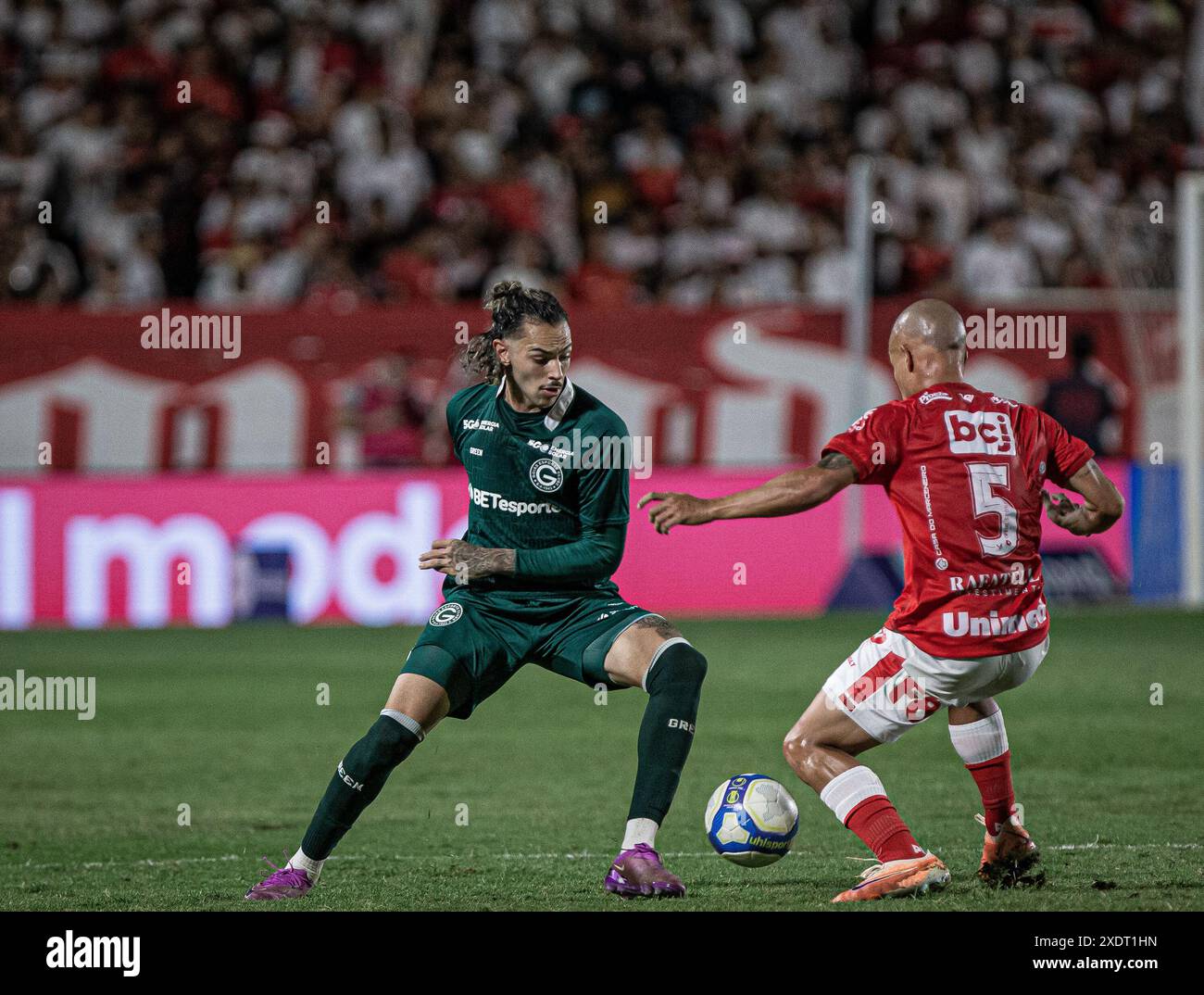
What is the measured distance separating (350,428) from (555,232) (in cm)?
332

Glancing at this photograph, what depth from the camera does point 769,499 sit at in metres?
5.52

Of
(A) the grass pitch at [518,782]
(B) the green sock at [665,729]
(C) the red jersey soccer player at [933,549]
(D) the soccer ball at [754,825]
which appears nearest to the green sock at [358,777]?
(A) the grass pitch at [518,782]

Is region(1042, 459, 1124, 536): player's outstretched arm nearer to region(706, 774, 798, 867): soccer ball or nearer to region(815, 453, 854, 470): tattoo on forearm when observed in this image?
region(815, 453, 854, 470): tattoo on forearm

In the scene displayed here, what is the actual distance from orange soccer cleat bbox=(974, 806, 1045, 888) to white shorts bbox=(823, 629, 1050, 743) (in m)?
0.51

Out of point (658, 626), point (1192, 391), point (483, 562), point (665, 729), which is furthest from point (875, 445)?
point (1192, 391)

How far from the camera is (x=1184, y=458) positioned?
15.9m

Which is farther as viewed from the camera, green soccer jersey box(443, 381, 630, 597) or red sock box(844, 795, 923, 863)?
green soccer jersey box(443, 381, 630, 597)

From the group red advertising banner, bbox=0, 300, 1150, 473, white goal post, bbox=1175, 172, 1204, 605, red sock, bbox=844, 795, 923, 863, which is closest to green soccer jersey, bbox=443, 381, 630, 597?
red sock, bbox=844, 795, 923, 863

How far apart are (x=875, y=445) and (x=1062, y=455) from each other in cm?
65

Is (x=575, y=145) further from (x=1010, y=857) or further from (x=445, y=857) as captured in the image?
(x=1010, y=857)

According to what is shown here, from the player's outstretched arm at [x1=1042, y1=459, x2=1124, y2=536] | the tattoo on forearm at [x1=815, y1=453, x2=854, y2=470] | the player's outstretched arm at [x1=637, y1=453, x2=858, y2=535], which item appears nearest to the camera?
the player's outstretched arm at [x1=637, y1=453, x2=858, y2=535]

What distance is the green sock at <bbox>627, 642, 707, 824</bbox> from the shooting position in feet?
19.3

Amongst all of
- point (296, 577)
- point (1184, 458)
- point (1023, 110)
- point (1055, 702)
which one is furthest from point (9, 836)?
point (1023, 110)

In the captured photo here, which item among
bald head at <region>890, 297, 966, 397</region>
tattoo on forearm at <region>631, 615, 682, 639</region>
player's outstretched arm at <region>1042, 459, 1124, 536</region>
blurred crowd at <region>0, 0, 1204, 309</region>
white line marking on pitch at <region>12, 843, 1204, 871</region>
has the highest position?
blurred crowd at <region>0, 0, 1204, 309</region>
